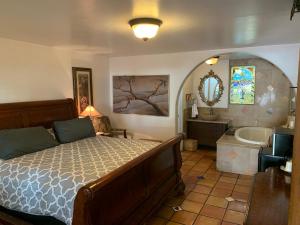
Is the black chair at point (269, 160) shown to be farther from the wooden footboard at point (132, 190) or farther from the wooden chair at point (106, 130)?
the wooden chair at point (106, 130)

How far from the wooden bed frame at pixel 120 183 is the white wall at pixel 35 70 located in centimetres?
20

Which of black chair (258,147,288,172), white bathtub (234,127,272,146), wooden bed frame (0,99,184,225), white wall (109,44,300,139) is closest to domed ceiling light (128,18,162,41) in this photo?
wooden bed frame (0,99,184,225)

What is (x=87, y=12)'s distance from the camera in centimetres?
213

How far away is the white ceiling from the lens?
1.95 meters

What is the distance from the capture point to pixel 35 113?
358 centimetres

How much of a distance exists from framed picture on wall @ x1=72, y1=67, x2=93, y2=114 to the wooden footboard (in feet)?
7.65

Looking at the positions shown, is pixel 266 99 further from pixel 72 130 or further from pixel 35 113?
pixel 35 113

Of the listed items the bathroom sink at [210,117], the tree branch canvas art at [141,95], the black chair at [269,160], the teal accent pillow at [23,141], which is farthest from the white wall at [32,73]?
the black chair at [269,160]

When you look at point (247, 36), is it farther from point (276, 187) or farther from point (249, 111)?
point (249, 111)

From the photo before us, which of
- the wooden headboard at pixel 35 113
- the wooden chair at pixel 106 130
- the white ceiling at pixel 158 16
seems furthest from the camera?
the wooden chair at pixel 106 130

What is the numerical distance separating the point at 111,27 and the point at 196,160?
128 inches

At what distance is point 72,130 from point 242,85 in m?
4.09

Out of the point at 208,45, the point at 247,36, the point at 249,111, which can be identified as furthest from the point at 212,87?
the point at 247,36

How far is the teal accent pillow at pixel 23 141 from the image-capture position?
108 inches
